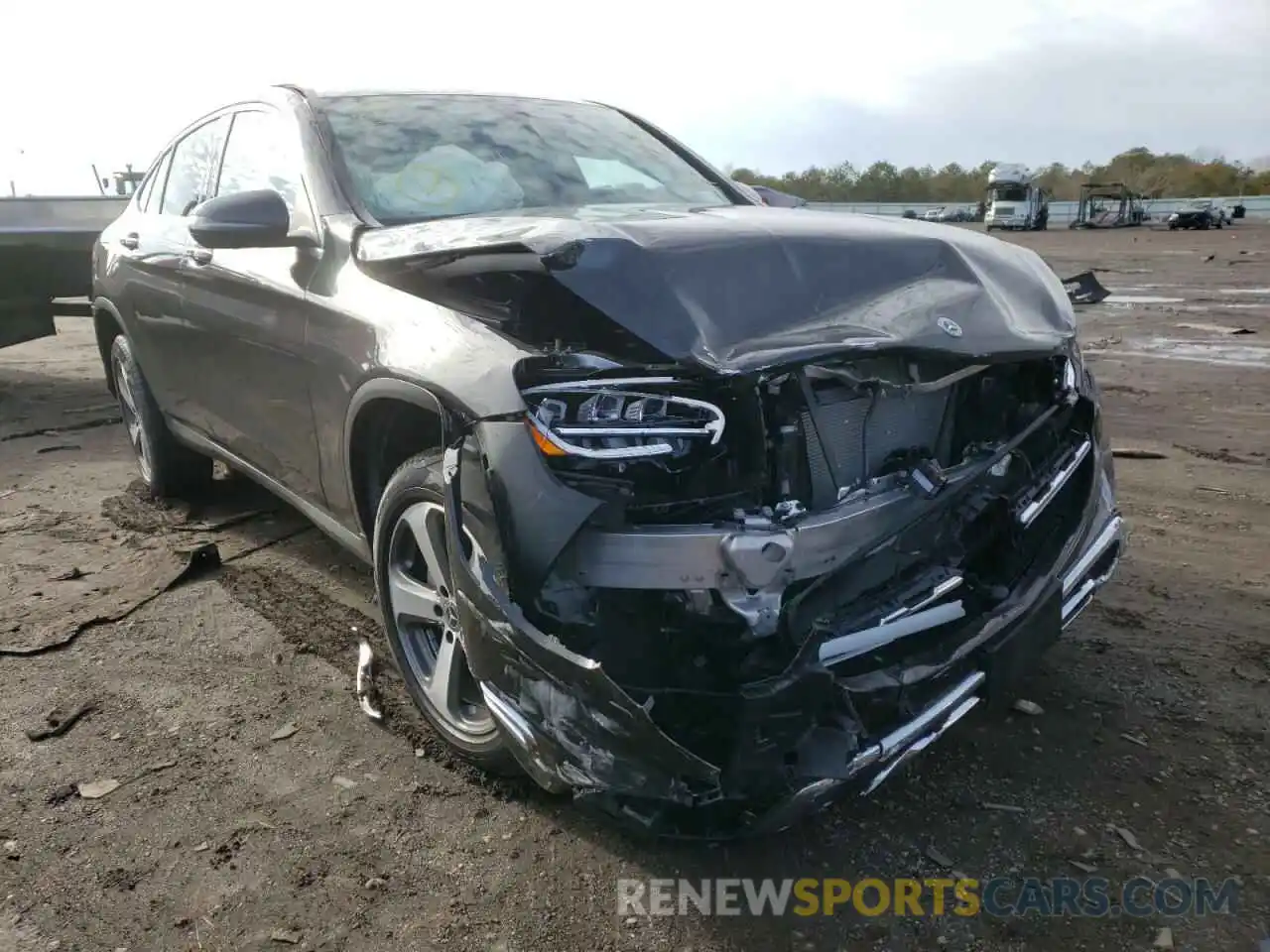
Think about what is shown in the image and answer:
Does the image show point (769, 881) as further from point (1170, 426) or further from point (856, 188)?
point (856, 188)

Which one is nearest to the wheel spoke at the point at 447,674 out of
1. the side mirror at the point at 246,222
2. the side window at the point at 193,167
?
the side mirror at the point at 246,222

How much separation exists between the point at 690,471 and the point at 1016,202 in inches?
2148

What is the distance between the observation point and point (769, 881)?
2398mm

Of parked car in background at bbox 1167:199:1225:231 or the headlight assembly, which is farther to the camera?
parked car in background at bbox 1167:199:1225:231

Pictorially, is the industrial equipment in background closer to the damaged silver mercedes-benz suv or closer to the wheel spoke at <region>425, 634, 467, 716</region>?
the damaged silver mercedes-benz suv

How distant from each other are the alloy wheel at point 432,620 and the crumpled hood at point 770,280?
2.37ft

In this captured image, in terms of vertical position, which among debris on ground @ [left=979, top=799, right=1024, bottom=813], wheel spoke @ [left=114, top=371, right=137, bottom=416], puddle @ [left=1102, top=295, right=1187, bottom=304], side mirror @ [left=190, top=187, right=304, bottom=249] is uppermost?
side mirror @ [left=190, top=187, right=304, bottom=249]

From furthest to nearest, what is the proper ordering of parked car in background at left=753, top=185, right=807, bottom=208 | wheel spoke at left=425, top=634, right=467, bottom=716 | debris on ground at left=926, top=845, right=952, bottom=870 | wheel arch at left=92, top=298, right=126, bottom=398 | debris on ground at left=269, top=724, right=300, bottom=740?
wheel arch at left=92, top=298, right=126, bottom=398 < parked car in background at left=753, top=185, right=807, bottom=208 < debris on ground at left=269, top=724, right=300, bottom=740 < wheel spoke at left=425, top=634, right=467, bottom=716 < debris on ground at left=926, top=845, right=952, bottom=870

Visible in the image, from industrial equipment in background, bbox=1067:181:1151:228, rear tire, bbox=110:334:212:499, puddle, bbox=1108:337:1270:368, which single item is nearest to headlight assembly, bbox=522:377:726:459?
rear tire, bbox=110:334:212:499

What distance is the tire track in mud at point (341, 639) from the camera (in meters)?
2.86

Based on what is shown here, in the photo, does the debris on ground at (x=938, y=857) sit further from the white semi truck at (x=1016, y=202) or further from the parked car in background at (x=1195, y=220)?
the white semi truck at (x=1016, y=202)

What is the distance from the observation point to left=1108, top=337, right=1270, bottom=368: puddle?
8680 mm

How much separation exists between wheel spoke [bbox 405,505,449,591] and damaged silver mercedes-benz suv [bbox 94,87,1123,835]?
12 mm

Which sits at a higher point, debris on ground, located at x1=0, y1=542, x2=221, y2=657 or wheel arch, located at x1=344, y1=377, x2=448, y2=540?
wheel arch, located at x1=344, y1=377, x2=448, y2=540
